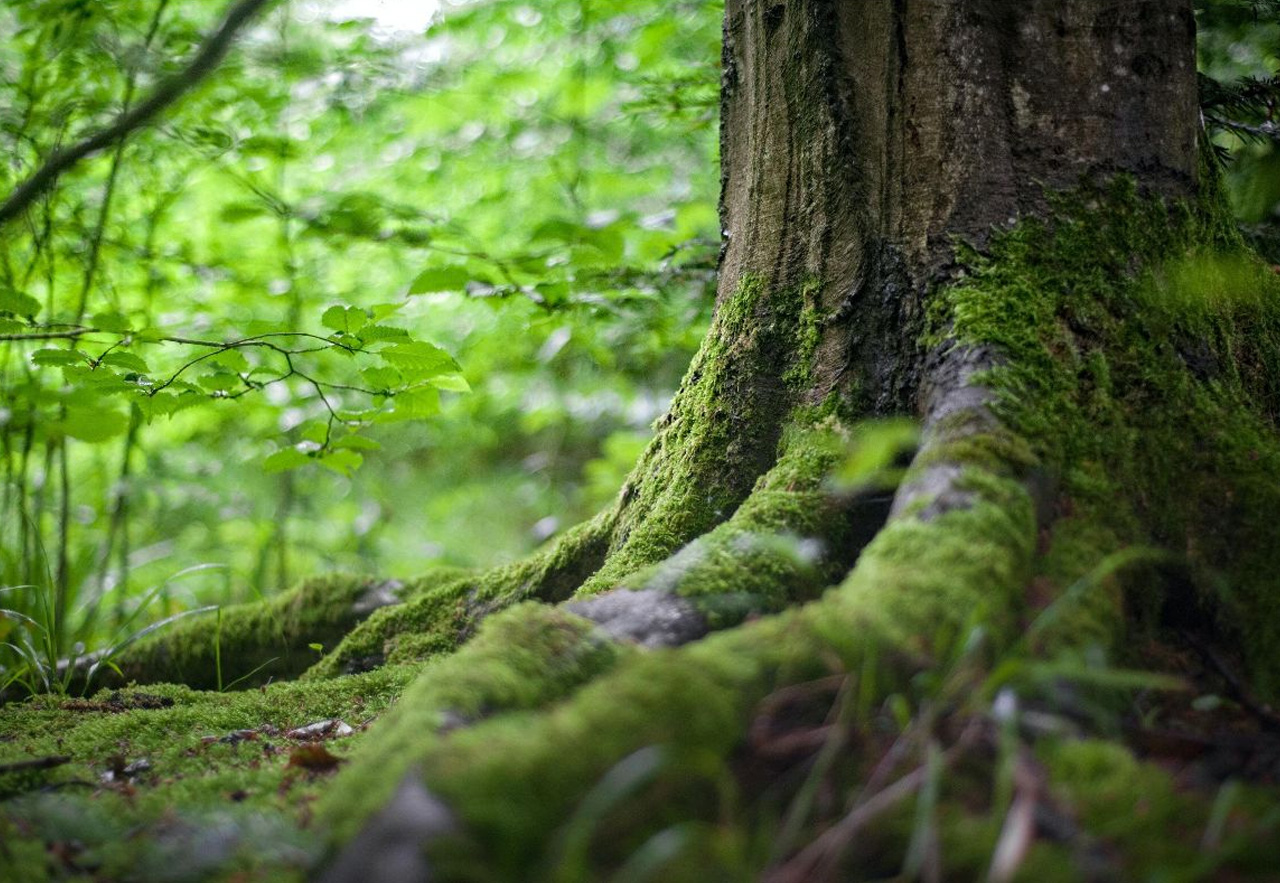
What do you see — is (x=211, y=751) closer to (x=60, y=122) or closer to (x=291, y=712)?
(x=291, y=712)

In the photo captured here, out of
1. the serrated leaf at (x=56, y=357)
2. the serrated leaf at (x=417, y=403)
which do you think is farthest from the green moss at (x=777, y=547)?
the serrated leaf at (x=56, y=357)

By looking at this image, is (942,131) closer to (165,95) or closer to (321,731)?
(165,95)

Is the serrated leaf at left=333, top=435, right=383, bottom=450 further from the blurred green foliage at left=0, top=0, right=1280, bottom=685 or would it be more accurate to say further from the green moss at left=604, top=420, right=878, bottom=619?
the green moss at left=604, top=420, right=878, bottom=619

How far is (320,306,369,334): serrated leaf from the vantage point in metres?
2.22

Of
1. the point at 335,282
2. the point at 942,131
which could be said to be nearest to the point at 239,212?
the point at 942,131

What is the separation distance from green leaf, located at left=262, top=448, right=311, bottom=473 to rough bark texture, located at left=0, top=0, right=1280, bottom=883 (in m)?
0.70

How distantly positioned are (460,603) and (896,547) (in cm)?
183

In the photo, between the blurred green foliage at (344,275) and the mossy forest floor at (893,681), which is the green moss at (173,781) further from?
the blurred green foliage at (344,275)

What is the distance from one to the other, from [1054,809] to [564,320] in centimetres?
267

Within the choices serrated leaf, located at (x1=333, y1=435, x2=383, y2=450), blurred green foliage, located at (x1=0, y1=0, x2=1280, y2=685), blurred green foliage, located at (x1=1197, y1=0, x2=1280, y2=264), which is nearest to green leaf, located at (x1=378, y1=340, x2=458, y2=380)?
blurred green foliage, located at (x1=0, y1=0, x2=1280, y2=685)

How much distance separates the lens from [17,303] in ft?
6.80

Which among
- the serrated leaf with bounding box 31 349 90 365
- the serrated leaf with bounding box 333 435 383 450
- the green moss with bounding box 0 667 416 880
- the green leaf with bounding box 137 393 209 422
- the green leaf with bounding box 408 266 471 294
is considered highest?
the green leaf with bounding box 408 266 471 294

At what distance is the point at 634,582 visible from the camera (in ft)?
5.55

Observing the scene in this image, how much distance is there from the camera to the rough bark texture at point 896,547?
3.20ft
